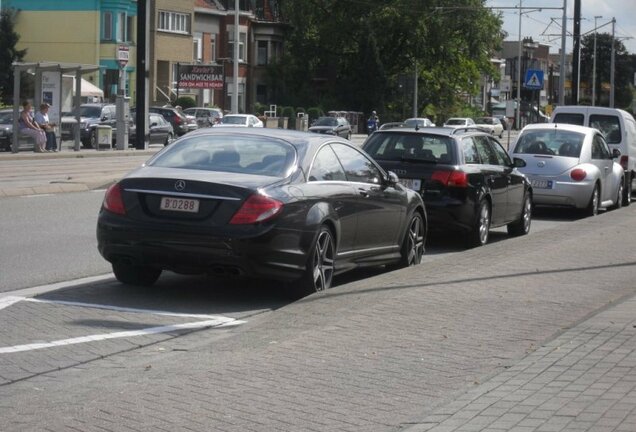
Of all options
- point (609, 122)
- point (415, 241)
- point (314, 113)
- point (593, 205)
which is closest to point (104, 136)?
point (609, 122)

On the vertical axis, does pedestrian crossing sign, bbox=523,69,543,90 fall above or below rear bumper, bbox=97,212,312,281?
above

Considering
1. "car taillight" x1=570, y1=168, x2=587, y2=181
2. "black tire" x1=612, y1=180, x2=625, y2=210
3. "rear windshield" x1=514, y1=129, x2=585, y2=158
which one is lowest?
"black tire" x1=612, y1=180, x2=625, y2=210

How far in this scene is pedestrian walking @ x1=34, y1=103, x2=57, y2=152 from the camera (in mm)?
40125

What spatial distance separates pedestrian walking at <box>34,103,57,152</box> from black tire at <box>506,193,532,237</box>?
2430cm

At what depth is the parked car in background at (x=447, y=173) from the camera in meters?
15.9

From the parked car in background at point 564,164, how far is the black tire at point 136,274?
11.4 metres

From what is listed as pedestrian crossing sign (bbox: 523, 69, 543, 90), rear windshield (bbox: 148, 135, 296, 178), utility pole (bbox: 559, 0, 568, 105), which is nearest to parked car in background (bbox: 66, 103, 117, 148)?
pedestrian crossing sign (bbox: 523, 69, 543, 90)

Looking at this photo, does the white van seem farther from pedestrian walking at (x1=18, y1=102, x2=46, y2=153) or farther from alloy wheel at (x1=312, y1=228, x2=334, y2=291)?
pedestrian walking at (x1=18, y1=102, x2=46, y2=153)

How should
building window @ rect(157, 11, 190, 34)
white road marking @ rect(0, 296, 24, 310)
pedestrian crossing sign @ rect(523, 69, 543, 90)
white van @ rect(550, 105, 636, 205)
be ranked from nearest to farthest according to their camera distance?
white road marking @ rect(0, 296, 24, 310)
white van @ rect(550, 105, 636, 205)
pedestrian crossing sign @ rect(523, 69, 543, 90)
building window @ rect(157, 11, 190, 34)

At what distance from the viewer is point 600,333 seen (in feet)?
29.4

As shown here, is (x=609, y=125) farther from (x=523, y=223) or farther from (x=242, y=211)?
(x=242, y=211)

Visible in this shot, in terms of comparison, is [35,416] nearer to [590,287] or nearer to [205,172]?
[205,172]

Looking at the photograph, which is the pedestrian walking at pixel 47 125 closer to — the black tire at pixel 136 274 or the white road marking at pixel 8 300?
the black tire at pixel 136 274

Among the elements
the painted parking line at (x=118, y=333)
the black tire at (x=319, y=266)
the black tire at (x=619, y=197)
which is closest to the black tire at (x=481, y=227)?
the black tire at (x=319, y=266)
